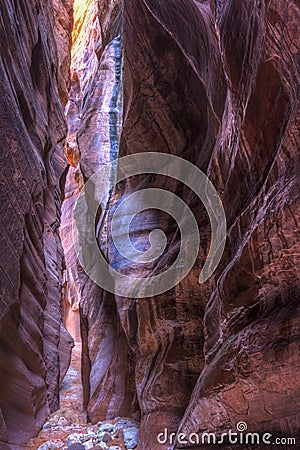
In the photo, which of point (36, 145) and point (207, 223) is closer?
point (207, 223)

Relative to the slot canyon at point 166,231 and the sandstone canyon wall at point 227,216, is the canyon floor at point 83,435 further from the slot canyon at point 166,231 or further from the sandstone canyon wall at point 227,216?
the sandstone canyon wall at point 227,216

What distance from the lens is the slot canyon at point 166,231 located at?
3.85 meters

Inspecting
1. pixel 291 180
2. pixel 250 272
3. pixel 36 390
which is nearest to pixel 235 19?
pixel 291 180

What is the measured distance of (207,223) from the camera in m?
7.13

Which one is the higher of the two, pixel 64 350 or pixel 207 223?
pixel 207 223

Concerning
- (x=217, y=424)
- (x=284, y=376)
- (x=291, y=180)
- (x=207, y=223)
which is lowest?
(x=217, y=424)

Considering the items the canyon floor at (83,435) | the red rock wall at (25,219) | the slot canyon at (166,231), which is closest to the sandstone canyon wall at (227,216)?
the slot canyon at (166,231)

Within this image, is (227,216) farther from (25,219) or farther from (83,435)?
(83,435)

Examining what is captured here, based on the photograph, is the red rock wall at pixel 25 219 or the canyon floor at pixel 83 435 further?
the canyon floor at pixel 83 435

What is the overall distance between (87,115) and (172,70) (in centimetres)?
641

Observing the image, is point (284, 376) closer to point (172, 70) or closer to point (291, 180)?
point (291, 180)

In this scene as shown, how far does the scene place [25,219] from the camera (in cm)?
711

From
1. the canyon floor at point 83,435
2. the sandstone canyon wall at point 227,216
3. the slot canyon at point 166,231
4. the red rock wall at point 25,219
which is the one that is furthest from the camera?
the canyon floor at point 83,435

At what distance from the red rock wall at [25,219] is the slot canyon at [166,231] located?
0.14ft
